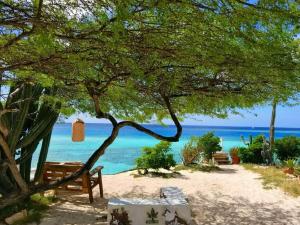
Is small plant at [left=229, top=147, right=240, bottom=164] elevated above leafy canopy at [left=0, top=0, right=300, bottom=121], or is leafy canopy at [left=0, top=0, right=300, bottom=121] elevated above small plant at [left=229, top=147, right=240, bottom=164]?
leafy canopy at [left=0, top=0, right=300, bottom=121]

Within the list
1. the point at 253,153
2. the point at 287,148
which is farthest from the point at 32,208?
the point at 287,148

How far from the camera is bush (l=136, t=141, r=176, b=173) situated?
14.8 metres

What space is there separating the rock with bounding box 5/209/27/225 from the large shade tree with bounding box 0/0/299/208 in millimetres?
576

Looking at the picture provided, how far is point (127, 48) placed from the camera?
4.50m

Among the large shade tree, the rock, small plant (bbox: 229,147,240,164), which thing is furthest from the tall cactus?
small plant (bbox: 229,147,240,164)

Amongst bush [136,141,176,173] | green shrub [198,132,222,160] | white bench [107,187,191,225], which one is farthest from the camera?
green shrub [198,132,222,160]

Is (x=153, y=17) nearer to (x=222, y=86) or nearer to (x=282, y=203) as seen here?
(x=222, y=86)

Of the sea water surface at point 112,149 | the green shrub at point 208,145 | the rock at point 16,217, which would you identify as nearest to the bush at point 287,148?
the green shrub at point 208,145

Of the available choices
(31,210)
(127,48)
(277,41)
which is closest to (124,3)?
(127,48)

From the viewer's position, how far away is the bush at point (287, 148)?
63.3 ft

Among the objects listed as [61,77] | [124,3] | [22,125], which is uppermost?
[124,3]

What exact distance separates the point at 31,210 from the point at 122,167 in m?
19.1

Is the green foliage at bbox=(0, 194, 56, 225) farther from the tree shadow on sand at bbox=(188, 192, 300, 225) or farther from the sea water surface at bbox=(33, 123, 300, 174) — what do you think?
the sea water surface at bbox=(33, 123, 300, 174)

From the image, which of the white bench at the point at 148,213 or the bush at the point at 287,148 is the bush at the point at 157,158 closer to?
the bush at the point at 287,148
